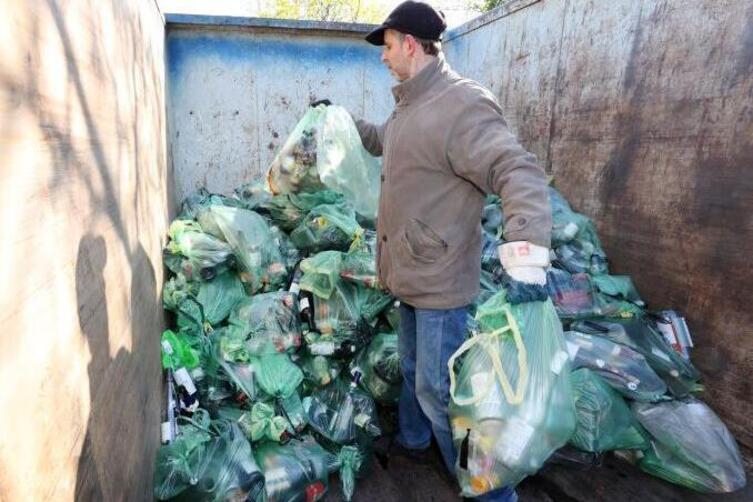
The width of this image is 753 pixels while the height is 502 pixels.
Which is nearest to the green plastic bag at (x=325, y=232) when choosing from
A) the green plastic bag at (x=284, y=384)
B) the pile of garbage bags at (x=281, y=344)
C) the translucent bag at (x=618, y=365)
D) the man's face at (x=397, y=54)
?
the pile of garbage bags at (x=281, y=344)

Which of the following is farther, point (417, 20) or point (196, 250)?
point (196, 250)

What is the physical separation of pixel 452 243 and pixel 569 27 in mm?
2471

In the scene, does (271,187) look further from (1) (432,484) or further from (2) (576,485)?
(2) (576,485)

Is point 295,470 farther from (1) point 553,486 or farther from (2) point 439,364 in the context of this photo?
(1) point 553,486

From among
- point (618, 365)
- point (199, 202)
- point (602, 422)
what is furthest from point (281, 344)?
point (199, 202)

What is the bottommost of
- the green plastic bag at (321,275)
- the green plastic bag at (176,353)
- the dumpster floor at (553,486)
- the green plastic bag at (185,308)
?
the dumpster floor at (553,486)

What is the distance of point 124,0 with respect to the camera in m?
1.95

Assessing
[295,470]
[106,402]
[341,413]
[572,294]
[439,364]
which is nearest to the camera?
[106,402]

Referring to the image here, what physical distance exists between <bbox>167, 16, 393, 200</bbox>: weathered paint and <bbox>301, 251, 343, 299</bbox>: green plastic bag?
89.1 inches

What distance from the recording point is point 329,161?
95.5 inches

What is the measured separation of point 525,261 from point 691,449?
1.45 m

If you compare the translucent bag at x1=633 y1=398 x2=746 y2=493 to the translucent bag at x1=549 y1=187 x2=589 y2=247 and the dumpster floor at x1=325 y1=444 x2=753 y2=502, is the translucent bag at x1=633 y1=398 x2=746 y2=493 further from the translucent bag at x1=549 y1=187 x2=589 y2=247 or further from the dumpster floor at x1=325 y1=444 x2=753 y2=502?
the translucent bag at x1=549 y1=187 x2=589 y2=247

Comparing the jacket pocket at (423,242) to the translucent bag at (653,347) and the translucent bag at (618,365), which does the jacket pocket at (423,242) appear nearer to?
the translucent bag at (618,365)

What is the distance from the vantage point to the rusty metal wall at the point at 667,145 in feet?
7.73
